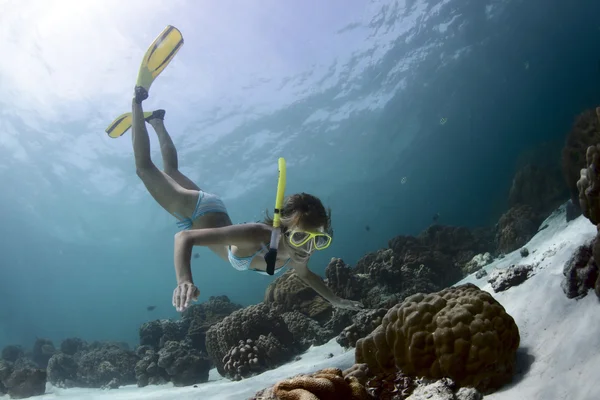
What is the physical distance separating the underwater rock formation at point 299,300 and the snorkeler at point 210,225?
15.7 ft

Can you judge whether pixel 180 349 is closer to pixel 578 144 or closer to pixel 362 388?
pixel 362 388

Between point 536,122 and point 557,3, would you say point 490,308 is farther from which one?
point 536,122

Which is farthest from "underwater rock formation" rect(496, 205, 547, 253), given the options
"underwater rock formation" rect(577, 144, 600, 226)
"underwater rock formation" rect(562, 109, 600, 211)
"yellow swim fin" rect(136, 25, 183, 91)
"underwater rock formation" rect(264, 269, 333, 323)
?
"yellow swim fin" rect(136, 25, 183, 91)

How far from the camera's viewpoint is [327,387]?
2.71m

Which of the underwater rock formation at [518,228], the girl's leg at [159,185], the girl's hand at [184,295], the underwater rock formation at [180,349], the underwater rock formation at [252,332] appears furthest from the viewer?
the underwater rock formation at [518,228]

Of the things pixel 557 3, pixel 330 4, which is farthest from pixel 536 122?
pixel 330 4

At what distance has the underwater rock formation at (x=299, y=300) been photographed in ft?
32.8

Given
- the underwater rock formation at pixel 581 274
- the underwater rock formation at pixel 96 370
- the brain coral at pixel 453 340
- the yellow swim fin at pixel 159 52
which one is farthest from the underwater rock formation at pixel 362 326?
the underwater rock formation at pixel 96 370

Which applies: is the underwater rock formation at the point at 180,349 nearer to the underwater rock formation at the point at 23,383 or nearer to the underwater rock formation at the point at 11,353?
the underwater rock formation at the point at 23,383

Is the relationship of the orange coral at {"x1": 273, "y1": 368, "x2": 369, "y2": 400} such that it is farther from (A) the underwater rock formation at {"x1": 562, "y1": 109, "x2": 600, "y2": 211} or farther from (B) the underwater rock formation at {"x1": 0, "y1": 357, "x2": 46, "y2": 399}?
(B) the underwater rock formation at {"x1": 0, "y1": 357, "x2": 46, "y2": 399}

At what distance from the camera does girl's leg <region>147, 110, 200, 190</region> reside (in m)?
6.89

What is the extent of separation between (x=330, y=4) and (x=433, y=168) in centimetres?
5768

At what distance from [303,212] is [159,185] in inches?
132

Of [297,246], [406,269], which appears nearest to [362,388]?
[297,246]
